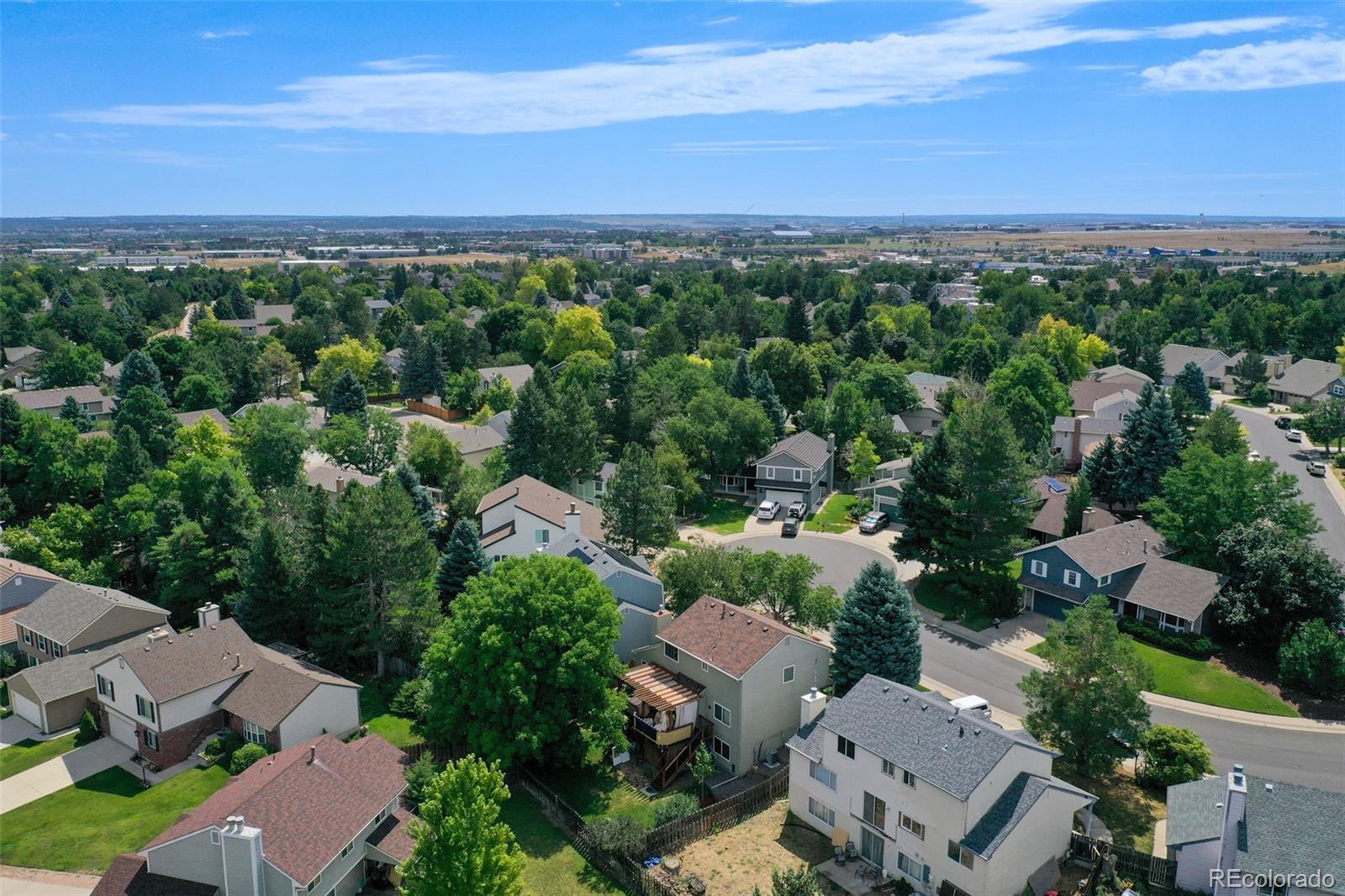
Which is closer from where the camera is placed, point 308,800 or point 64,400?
point 308,800

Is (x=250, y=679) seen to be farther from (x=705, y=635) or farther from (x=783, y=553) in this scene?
(x=783, y=553)

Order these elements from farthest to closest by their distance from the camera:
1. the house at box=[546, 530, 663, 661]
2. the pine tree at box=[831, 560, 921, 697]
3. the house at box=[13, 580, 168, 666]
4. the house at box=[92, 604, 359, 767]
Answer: the house at box=[13, 580, 168, 666]
the house at box=[546, 530, 663, 661]
the pine tree at box=[831, 560, 921, 697]
the house at box=[92, 604, 359, 767]

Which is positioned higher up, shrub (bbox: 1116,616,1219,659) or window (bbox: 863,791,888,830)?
window (bbox: 863,791,888,830)

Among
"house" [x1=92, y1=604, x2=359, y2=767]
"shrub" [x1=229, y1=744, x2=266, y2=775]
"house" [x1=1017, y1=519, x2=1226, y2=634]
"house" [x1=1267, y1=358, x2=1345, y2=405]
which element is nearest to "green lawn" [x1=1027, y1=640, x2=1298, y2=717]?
"house" [x1=1017, y1=519, x2=1226, y2=634]

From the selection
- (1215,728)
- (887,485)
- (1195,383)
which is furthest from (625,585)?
(1195,383)

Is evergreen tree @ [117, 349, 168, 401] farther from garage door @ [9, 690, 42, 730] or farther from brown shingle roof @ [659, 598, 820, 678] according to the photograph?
brown shingle roof @ [659, 598, 820, 678]

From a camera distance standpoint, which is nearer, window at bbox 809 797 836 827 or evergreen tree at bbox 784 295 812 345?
window at bbox 809 797 836 827

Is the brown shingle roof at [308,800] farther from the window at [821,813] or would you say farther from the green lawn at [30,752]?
the window at [821,813]

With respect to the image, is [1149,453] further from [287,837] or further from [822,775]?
[287,837]
